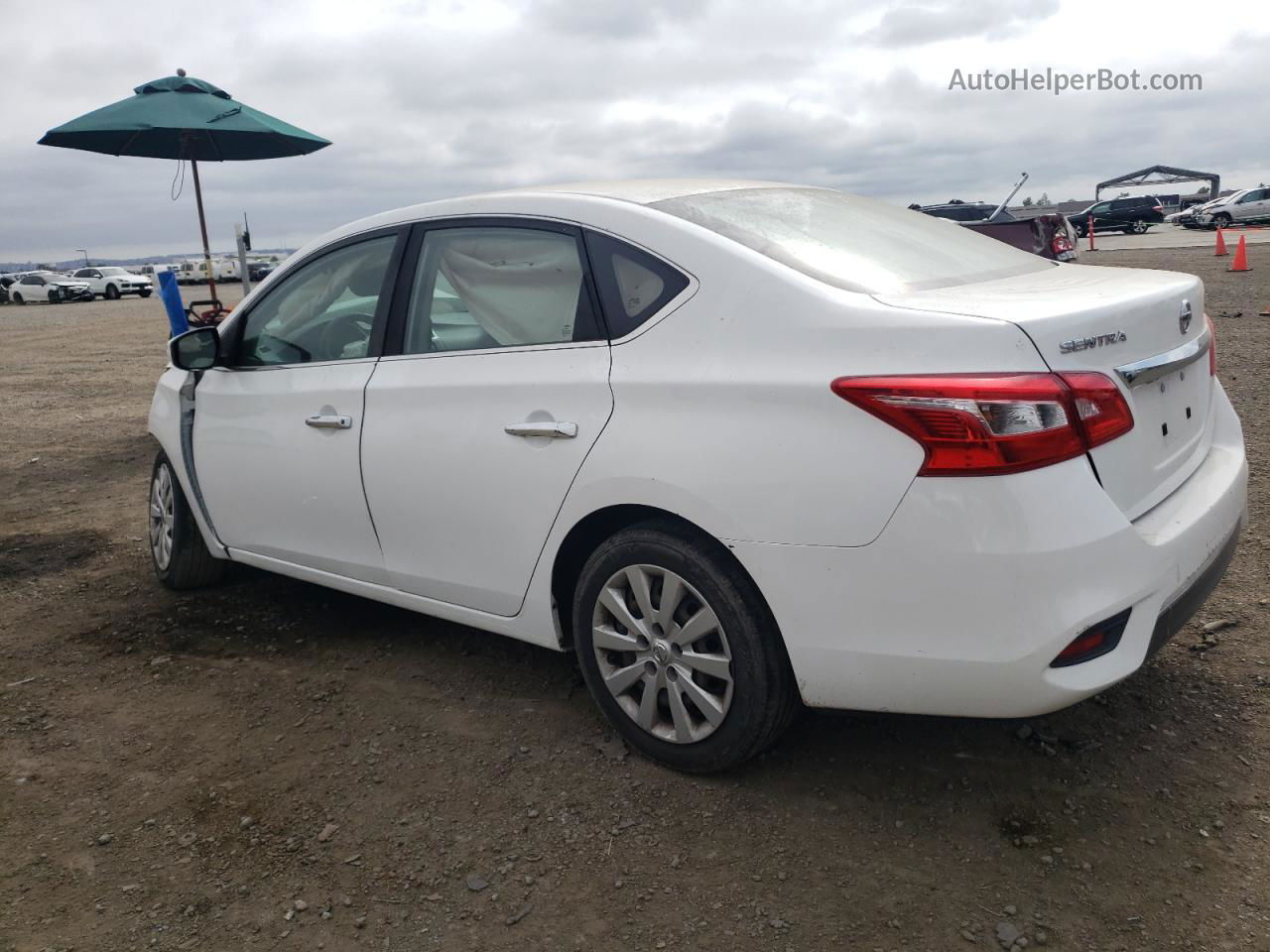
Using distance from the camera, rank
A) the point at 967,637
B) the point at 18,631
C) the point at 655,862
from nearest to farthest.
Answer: the point at 967,637 → the point at 655,862 → the point at 18,631

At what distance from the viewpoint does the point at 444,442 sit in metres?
3.21

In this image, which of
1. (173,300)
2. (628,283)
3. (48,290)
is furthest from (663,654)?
(48,290)

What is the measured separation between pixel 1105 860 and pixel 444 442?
2.05m

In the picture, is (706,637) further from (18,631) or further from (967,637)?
(18,631)

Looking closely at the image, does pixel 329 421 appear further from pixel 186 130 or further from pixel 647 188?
pixel 186 130

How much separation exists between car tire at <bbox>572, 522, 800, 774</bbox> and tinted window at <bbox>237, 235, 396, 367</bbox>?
1.30 m

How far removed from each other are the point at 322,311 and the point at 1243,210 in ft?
133

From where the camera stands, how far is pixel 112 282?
43906 millimetres

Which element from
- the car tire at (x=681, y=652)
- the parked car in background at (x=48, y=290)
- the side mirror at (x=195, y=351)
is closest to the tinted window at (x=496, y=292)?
the car tire at (x=681, y=652)

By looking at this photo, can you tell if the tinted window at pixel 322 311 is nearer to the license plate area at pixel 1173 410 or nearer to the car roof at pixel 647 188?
the car roof at pixel 647 188

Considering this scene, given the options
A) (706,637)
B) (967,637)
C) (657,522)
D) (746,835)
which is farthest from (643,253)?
(746,835)

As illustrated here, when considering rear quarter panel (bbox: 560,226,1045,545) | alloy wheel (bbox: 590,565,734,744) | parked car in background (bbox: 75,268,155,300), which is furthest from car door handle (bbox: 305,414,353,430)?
parked car in background (bbox: 75,268,155,300)

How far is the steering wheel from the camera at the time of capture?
363 cm

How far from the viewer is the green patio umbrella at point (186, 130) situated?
29.4ft
